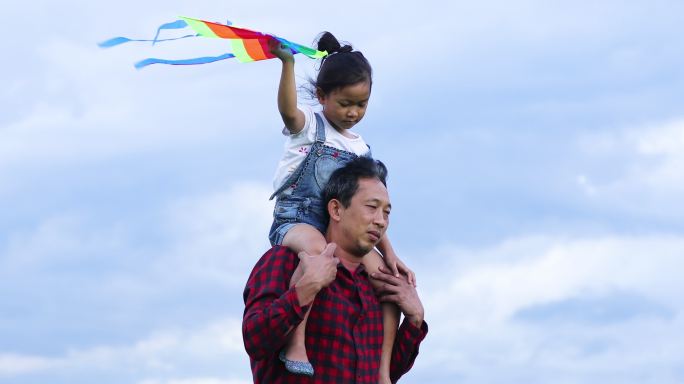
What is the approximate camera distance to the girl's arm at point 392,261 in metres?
7.90

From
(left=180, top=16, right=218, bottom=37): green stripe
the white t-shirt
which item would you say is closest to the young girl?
the white t-shirt

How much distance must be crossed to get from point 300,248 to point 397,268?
0.90m

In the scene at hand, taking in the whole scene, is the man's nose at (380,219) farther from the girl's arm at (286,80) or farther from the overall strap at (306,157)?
the girl's arm at (286,80)

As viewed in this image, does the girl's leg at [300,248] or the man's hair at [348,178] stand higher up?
the man's hair at [348,178]

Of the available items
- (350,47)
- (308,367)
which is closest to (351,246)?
(308,367)

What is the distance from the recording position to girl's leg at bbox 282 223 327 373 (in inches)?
277

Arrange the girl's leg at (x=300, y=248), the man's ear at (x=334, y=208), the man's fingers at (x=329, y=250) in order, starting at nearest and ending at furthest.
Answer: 1. the girl's leg at (x=300, y=248)
2. the man's fingers at (x=329, y=250)
3. the man's ear at (x=334, y=208)

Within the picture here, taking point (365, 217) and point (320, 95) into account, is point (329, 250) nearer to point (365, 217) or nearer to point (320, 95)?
point (365, 217)

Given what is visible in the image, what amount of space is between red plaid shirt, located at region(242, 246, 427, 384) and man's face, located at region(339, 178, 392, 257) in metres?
0.22

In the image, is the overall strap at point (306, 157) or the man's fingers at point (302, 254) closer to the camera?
the man's fingers at point (302, 254)

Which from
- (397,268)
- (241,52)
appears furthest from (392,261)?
(241,52)

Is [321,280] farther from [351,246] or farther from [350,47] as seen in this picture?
[350,47]

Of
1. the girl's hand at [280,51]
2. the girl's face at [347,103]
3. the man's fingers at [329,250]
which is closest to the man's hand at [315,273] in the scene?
the man's fingers at [329,250]

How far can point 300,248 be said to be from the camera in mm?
7355
